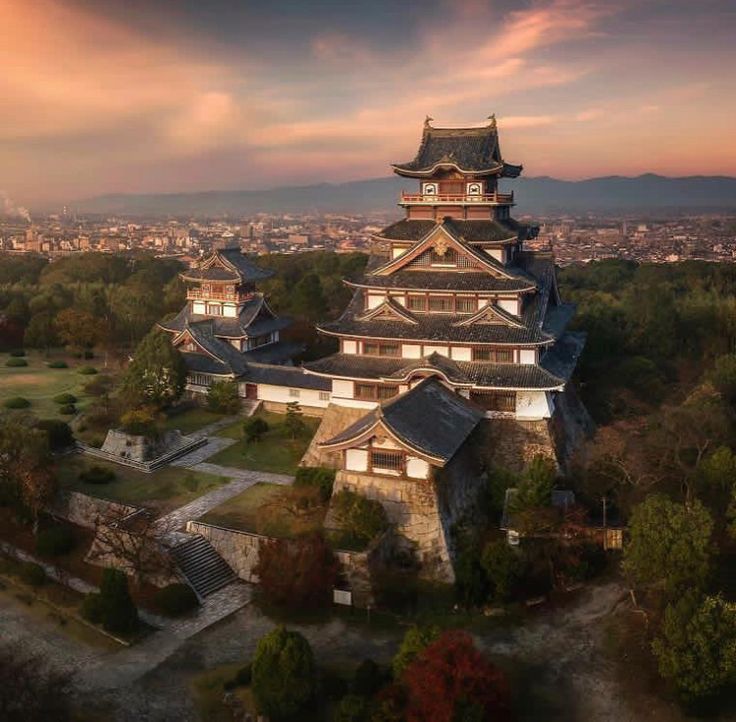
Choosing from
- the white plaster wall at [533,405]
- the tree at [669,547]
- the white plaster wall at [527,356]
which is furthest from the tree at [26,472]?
the tree at [669,547]

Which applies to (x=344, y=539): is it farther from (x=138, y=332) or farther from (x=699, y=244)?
(x=699, y=244)

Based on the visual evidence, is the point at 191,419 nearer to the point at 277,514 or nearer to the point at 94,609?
the point at 277,514

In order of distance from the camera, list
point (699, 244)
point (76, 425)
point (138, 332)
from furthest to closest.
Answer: point (699, 244) < point (138, 332) < point (76, 425)

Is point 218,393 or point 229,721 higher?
point 218,393

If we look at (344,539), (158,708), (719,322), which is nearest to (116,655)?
(158,708)

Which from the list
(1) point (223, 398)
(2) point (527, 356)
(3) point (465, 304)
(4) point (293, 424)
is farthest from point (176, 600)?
(1) point (223, 398)

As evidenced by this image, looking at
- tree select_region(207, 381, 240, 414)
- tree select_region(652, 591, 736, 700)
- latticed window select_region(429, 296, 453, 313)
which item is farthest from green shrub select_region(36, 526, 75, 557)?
tree select_region(652, 591, 736, 700)

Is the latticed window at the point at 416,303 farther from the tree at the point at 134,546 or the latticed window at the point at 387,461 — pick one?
the tree at the point at 134,546
